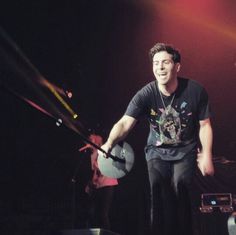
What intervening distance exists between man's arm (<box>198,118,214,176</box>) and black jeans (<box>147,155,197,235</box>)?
0.34 ft

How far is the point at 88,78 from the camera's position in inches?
389

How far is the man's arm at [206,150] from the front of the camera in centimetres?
393

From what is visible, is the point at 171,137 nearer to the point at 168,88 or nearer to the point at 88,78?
the point at 168,88

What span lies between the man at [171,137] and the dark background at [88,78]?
4030 millimetres

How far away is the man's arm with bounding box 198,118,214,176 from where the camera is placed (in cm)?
393

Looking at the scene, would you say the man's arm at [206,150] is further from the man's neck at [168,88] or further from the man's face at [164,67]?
the man's face at [164,67]

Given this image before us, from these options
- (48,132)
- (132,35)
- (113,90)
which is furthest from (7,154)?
(132,35)

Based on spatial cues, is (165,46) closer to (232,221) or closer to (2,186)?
(232,221)

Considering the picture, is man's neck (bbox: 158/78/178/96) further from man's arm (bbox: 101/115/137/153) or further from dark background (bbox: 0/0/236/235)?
dark background (bbox: 0/0/236/235)

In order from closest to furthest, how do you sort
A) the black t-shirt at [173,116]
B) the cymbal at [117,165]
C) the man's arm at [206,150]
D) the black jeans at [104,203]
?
1. the man's arm at [206,150]
2. the black t-shirt at [173,116]
3. the cymbal at [117,165]
4. the black jeans at [104,203]

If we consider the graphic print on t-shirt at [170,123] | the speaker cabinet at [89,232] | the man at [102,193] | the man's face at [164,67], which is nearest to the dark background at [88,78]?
the man at [102,193]

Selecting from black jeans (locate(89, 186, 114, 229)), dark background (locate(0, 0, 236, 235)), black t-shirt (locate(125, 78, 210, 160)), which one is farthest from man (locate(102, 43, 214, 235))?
dark background (locate(0, 0, 236, 235))

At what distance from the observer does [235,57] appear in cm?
923

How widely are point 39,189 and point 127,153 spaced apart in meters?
4.33
